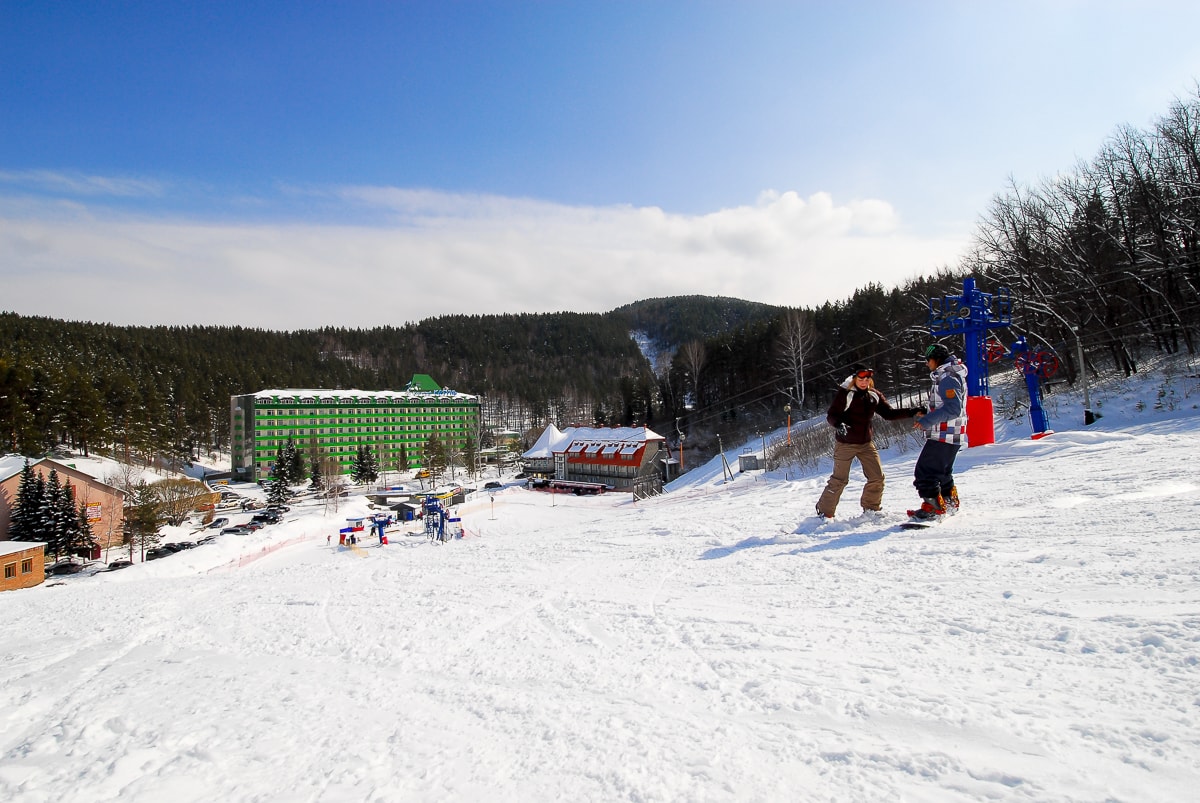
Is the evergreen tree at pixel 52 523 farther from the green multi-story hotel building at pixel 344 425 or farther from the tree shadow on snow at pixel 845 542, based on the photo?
the green multi-story hotel building at pixel 344 425

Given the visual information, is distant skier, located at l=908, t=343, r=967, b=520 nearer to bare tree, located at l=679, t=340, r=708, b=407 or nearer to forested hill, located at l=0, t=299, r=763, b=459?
forested hill, located at l=0, t=299, r=763, b=459

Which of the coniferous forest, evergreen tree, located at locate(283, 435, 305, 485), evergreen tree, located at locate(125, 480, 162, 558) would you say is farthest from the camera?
evergreen tree, located at locate(283, 435, 305, 485)

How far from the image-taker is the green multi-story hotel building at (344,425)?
78750mm

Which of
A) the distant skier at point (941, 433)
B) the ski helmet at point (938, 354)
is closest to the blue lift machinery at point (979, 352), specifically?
the ski helmet at point (938, 354)

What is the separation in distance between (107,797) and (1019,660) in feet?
16.5

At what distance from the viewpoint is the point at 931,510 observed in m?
6.89

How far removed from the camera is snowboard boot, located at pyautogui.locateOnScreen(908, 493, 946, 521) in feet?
22.6

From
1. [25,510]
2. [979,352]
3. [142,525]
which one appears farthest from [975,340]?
[25,510]

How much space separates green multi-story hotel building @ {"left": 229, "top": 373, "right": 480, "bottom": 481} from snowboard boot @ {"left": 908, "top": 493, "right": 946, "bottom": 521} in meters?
79.0

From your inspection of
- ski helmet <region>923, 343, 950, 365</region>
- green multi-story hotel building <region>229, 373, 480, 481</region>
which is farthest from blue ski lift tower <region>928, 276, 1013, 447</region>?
green multi-story hotel building <region>229, 373, 480, 481</region>

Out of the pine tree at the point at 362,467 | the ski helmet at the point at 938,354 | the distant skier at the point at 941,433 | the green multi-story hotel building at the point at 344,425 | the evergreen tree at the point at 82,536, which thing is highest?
the green multi-story hotel building at the point at 344,425

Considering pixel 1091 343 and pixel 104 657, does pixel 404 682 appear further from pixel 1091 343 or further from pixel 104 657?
pixel 1091 343

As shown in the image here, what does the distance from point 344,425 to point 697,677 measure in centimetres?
9129

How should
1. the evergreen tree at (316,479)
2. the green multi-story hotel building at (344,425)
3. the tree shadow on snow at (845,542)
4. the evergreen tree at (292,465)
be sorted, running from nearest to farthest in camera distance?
the tree shadow on snow at (845,542)
the evergreen tree at (316,479)
the evergreen tree at (292,465)
the green multi-story hotel building at (344,425)
